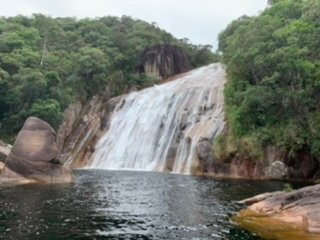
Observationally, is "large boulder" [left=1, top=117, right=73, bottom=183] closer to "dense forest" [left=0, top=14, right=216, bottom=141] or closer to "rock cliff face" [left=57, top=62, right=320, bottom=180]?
"rock cliff face" [left=57, top=62, right=320, bottom=180]

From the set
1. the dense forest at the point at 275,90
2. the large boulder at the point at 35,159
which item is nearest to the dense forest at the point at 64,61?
the large boulder at the point at 35,159

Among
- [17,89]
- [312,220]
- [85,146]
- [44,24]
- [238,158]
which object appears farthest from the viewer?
[44,24]

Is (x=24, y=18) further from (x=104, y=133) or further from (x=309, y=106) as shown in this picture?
(x=309, y=106)

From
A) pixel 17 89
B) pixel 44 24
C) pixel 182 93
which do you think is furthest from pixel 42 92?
pixel 44 24

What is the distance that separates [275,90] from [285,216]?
1960cm

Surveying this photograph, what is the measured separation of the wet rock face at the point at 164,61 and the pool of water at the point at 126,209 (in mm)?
38644

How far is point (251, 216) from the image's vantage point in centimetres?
2052

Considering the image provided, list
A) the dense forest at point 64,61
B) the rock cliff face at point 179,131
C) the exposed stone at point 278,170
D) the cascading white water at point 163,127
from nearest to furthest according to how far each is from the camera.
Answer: the exposed stone at point 278,170 → the rock cliff face at point 179,131 → the cascading white water at point 163,127 → the dense forest at point 64,61

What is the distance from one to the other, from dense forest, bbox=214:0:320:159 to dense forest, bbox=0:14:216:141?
21278mm

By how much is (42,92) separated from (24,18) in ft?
100

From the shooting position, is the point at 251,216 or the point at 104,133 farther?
the point at 104,133

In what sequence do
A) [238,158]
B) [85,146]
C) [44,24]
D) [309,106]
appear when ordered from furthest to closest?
[44,24]
[85,146]
[238,158]
[309,106]

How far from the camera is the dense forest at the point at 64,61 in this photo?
52.0 metres

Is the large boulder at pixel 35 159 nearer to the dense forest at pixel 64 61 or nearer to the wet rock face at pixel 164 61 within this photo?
the dense forest at pixel 64 61
